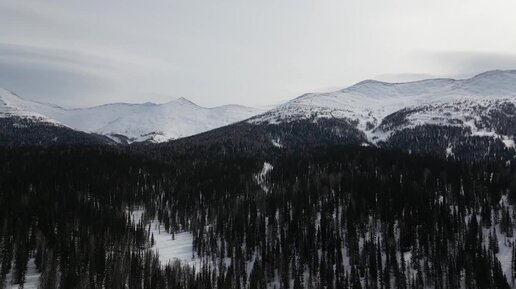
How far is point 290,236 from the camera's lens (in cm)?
16475

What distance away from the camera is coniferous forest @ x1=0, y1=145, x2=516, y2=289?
425 feet

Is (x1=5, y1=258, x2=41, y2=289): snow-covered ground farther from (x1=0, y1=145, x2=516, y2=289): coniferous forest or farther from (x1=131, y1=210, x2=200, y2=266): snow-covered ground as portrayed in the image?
(x1=131, y1=210, x2=200, y2=266): snow-covered ground

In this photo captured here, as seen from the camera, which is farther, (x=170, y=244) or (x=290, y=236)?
(x=170, y=244)

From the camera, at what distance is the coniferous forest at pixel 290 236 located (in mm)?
129625

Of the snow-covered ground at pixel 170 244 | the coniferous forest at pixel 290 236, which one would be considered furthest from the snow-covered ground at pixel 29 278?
the snow-covered ground at pixel 170 244

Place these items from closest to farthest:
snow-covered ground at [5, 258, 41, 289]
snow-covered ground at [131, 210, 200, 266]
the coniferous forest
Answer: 1. snow-covered ground at [5, 258, 41, 289]
2. the coniferous forest
3. snow-covered ground at [131, 210, 200, 266]

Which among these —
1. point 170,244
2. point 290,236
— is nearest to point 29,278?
point 170,244

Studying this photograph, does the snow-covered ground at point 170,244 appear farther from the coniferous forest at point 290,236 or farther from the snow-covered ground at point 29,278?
the snow-covered ground at point 29,278

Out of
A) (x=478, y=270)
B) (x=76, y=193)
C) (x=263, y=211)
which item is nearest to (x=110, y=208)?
(x=76, y=193)

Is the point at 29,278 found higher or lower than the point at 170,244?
higher

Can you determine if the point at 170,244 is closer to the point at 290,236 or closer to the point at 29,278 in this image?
the point at 290,236

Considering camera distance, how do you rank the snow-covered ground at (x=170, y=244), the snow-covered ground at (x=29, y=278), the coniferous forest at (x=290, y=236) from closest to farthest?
the snow-covered ground at (x=29, y=278)
the coniferous forest at (x=290, y=236)
the snow-covered ground at (x=170, y=244)

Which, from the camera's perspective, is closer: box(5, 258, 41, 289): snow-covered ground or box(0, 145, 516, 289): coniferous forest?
box(5, 258, 41, 289): snow-covered ground

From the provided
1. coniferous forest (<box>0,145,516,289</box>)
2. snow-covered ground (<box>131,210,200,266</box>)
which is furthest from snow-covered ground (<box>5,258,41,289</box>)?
snow-covered ground (<box>131,210,200,266</box>)
